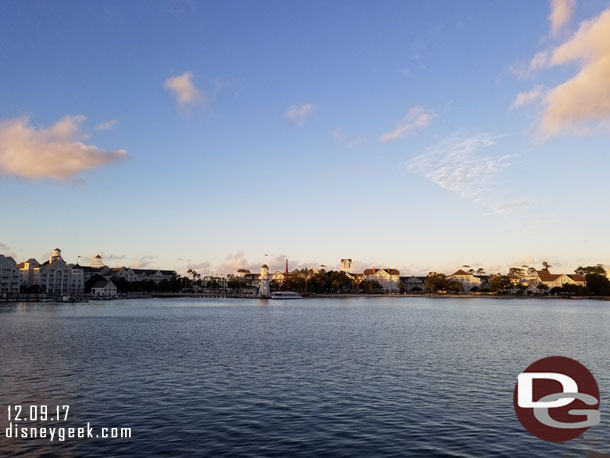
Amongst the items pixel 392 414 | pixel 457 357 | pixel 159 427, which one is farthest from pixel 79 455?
pixel 457 357

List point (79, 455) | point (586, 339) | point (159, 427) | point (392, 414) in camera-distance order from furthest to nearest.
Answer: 1. point (586, 339)
2. point (392, 414)
3. point (159, 427)
4. point (79, 455)

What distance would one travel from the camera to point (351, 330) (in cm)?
7912

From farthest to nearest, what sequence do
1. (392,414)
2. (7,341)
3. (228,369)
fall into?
(7,341) < (228,369) < (392,414)

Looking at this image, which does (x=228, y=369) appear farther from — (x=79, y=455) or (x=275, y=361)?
(x=79, y=455)

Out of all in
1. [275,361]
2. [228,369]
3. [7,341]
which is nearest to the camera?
[228,369]

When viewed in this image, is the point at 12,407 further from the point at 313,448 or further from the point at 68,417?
the point at 313,448

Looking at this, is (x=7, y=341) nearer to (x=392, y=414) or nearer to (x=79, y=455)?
(x=79, y=455)

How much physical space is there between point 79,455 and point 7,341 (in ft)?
155

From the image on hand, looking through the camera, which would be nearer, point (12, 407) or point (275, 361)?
point (12, 407)

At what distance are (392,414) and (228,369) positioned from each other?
18231 millimetres

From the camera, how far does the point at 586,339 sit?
68188mm

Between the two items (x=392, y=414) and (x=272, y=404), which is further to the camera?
(x=272, y=404)

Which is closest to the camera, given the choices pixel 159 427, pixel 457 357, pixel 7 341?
pixel 159 427

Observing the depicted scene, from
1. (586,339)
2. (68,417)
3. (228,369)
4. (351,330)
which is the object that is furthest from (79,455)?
(586,339)
